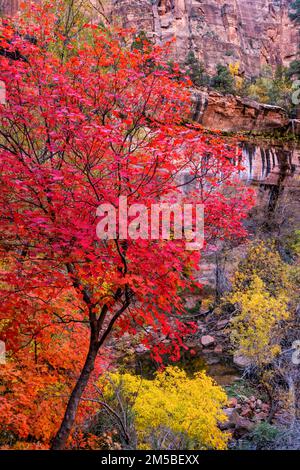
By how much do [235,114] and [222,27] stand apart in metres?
23.1

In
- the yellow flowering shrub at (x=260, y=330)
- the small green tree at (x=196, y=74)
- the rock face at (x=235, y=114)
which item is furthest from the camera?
the small green tree at (x=196, y=74)

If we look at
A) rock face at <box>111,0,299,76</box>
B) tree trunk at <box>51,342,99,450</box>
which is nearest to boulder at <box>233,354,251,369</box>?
tree trunk at <box>51,342,99,450</box>

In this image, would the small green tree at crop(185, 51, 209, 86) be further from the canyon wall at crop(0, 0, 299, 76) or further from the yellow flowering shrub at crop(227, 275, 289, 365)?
the yellow flowering shrub at crop(227, 275, 289, 365)

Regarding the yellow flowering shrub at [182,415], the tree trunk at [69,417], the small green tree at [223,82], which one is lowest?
Answer: the yellow flowering shrub at [182,415]

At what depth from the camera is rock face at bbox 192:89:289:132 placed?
21.9 m

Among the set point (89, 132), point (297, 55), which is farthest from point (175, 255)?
point (297, 55)

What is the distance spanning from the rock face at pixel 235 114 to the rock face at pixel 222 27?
15.6m

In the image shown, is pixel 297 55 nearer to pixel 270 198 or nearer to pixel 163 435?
pixel 270 198

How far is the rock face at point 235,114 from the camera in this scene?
71.7 feet

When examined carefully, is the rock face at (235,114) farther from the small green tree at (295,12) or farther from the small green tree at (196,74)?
the small green tree at (295,12)

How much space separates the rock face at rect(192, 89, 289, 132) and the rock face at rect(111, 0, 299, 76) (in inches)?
615

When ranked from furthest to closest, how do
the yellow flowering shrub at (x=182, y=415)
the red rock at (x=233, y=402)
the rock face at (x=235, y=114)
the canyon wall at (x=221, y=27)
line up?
the canyon wall at (x=221, y=27)
the rock face at (x=235, y=114)
the red rock at (x=233, y=402)
the yellow flowering shrub at (x=182, y=415)

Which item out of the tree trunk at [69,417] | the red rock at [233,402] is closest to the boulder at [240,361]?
the red rock at [233,402]

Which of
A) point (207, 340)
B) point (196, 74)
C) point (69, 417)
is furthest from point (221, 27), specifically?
point (69, 417)
